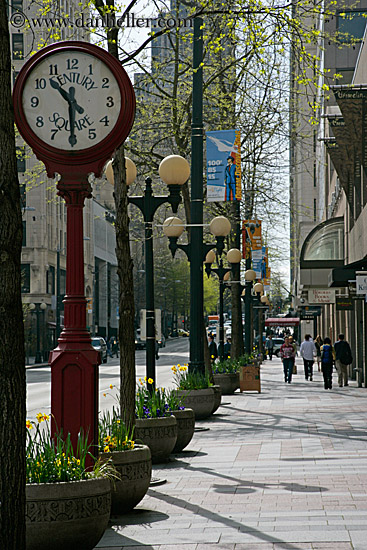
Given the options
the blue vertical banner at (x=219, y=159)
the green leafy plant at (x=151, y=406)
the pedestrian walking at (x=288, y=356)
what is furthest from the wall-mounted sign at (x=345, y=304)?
the green leafy plant at (x=151, y=406)

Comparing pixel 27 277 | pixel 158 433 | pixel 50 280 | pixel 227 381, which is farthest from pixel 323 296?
pixel 50 280

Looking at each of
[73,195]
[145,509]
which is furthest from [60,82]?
[145,509]

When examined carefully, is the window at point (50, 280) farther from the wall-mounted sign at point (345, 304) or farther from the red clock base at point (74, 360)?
the red clock base at point (74, 360)

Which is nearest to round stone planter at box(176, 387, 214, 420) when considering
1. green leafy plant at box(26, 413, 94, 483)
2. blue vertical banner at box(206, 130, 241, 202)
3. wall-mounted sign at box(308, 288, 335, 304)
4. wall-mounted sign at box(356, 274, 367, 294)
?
blue vertical banner at box(206, 130, 241, 202)

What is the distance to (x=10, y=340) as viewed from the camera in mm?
4934

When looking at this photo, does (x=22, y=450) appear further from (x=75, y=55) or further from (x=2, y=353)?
(x=75, y=55)

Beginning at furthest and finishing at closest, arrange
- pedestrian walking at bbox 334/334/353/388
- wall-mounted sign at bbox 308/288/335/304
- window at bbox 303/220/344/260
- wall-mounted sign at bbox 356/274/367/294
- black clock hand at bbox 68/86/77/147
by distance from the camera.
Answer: window at bbox 303/220/344/260 → wall-mounted sign at bbox 308/288/335/304 → pedestrian walking at bbox 334/334/353/388 → wall-mounted sign at bbox 356/274/367/294 → black clock hand at bbox 68/86/77/147

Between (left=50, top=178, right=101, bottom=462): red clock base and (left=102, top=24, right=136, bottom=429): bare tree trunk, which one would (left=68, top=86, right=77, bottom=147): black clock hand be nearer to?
(left=50, top=178, right=101, bottom=462): red clock base

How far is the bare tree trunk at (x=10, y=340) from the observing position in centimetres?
485

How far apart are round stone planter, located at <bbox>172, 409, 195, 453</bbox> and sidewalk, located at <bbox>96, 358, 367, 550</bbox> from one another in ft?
0.82

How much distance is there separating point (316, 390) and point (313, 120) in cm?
1842

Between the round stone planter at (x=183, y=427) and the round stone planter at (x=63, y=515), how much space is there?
641 centimetres

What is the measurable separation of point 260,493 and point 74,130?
4.59 meters

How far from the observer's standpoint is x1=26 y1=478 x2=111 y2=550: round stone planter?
675cm
